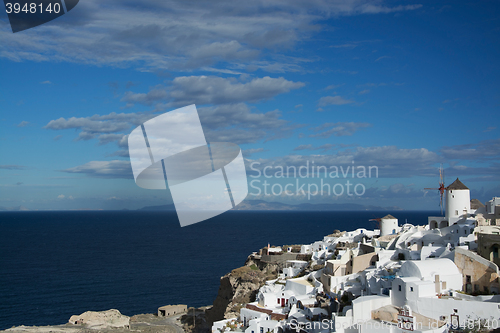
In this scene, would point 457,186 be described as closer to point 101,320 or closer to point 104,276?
point 101,320

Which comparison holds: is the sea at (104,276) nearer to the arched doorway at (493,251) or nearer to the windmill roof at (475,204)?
the windmill roof at (475,204)

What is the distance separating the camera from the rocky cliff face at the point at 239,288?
41656 millimetres

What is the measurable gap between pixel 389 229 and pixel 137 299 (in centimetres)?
3587

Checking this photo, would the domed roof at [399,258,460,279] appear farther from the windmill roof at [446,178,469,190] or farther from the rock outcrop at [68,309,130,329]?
the rock outcrop at [68,309,130,329]

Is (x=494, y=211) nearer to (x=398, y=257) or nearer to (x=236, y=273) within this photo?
(x=398, y=257)

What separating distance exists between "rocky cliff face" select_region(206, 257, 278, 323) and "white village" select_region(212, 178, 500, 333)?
3.47m

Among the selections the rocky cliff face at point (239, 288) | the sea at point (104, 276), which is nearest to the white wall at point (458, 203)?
the rocky cliff face at point (239, 288)

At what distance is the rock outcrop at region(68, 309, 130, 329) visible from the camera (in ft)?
141

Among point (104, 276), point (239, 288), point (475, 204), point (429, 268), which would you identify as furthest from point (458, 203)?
point (104, 276)

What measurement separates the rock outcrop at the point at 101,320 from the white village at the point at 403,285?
16423mm

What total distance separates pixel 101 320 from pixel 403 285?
33626mm

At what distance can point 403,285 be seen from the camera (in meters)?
24.0

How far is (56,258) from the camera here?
8681cm

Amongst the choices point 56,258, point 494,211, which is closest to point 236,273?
point 494,211
